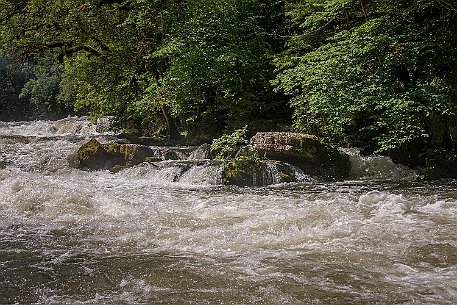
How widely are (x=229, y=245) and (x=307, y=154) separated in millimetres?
5340

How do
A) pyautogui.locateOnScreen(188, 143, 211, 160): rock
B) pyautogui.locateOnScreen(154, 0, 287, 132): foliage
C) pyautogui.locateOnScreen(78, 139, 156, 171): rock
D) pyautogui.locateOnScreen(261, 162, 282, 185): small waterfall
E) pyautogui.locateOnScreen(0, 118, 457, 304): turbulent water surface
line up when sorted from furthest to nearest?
pyautogui.locateOnScreen(154, 0, 287, 132): foliage
pyautogui.locateOnScreen(188, 143, 211, 160): rock
pyautogui.locateOnScreen(78, 139, 156, 171): rock
pyautogui.locateOnScreen(261, 162, 282, 185): small waterfall
pyautogui.locateOnScreen(0, 118, 457, 304): turbulent water surface

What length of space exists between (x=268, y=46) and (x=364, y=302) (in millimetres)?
10936

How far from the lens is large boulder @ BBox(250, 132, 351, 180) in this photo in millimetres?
9133

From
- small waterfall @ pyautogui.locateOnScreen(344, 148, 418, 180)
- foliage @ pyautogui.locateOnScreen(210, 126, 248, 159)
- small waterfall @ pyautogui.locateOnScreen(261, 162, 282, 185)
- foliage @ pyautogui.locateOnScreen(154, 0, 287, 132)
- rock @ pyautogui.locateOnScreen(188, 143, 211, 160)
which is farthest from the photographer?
foliage @ pyautogui.locateOnScreen(154, 0, 287, 132)

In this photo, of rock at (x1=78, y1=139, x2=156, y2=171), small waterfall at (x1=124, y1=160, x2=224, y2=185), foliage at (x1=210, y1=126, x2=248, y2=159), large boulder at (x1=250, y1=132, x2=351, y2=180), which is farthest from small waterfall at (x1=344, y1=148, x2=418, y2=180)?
rock at (x1=78, y1=139, x2=156, y2=171)

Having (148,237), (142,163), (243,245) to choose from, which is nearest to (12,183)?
(142,163)

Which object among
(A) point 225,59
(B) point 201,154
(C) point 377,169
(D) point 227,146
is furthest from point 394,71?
(B) point 201,154

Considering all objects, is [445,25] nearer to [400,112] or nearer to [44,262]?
[400,112]

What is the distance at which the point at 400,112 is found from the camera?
7715 millimetres

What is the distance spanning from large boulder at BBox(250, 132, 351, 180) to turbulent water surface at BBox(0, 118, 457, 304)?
4.17ft

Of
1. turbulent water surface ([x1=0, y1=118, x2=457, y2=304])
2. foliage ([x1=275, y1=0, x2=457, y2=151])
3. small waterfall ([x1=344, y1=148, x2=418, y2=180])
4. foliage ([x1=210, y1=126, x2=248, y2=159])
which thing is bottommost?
turbulent water surface ([x1=0, y1=118, x2=457, y2=304])

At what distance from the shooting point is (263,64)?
12352 millimetres

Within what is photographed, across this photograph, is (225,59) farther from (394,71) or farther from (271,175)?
(394,71)

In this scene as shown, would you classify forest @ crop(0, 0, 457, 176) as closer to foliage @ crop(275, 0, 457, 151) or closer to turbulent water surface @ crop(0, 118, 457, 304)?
foliage @ crop(275, 0, 457, 151)
